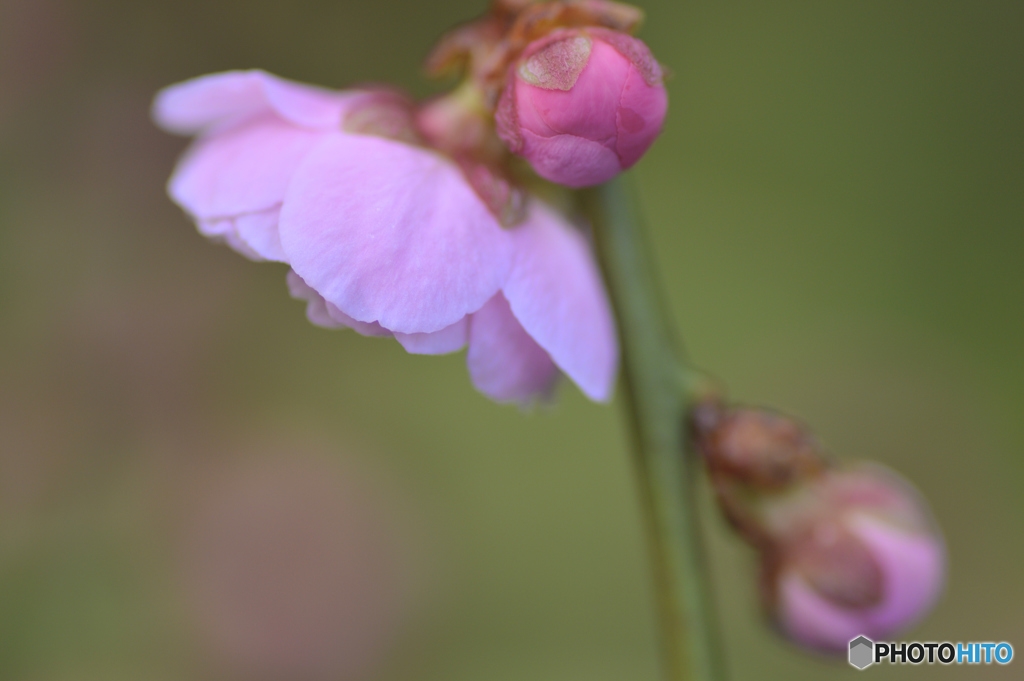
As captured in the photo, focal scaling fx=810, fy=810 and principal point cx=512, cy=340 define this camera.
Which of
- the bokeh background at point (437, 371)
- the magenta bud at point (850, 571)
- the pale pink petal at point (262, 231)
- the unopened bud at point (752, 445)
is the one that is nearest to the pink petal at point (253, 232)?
the pale pink petal at point (262, 231)

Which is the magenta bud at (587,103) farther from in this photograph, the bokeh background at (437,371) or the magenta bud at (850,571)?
the bokeh background at (437,371)

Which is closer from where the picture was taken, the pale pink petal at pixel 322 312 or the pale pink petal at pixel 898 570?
the pale pink petal at pixel 322 312

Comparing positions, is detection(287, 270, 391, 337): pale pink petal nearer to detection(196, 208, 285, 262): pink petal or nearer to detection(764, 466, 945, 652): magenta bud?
detection(196, 208, 285, 262): pink petal

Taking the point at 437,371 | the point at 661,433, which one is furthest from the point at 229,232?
the point at 437,371

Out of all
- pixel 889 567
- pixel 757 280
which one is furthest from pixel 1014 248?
pixel 889 567

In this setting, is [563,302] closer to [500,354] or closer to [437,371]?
[500,354]

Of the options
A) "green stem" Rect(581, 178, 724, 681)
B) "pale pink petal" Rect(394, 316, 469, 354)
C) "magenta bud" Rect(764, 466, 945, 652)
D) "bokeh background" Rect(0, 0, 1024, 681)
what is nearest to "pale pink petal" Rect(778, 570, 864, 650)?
"magenta bud" Rect(764, 466, 945, 652)
